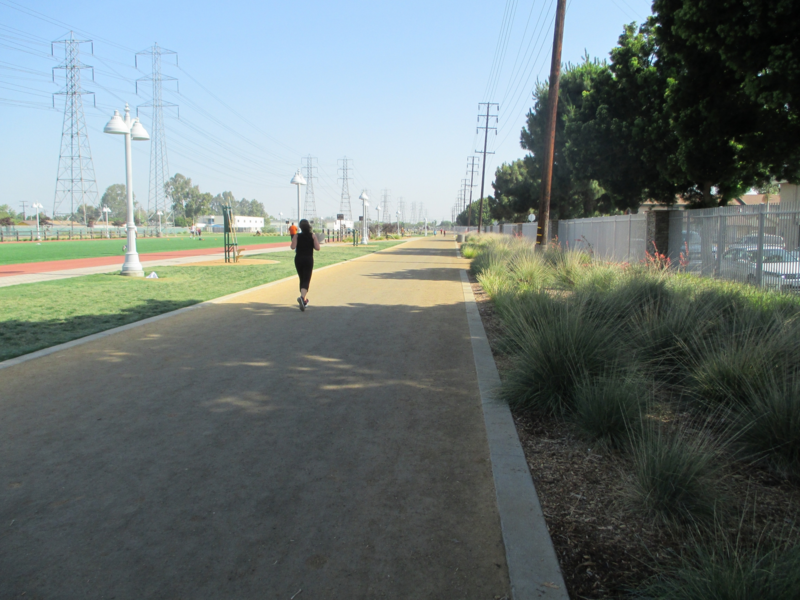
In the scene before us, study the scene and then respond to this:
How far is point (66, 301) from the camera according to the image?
458 inches

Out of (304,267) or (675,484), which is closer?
(675,484)

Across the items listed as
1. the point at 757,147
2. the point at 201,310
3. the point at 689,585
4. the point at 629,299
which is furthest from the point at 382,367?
the point at 757,147

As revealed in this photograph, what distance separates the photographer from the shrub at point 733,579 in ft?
7.51

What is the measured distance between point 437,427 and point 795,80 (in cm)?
785

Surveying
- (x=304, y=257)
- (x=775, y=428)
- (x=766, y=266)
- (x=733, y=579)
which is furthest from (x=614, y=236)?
(x=733, y=579)

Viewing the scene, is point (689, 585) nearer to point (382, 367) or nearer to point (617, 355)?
point (617, 355)

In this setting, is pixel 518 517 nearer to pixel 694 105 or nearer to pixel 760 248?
pixel 760 248

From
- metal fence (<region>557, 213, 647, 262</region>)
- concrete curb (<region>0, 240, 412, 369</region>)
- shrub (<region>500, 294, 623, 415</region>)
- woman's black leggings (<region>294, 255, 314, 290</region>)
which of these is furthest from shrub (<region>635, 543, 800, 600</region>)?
metal fence (<region>557, 213, 647, 262</region>)

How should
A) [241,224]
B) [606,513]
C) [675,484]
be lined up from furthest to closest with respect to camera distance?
[241,224], [606,513], [675,484]

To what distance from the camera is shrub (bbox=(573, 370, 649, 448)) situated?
428 centimetres

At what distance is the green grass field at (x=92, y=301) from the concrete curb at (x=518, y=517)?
608 centimetres

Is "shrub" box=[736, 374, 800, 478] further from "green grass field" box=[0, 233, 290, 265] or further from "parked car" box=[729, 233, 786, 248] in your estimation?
"green grass field" box=[0, 233, 290, 265]

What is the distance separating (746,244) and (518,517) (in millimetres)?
12019

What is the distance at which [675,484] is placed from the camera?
10.6ft
